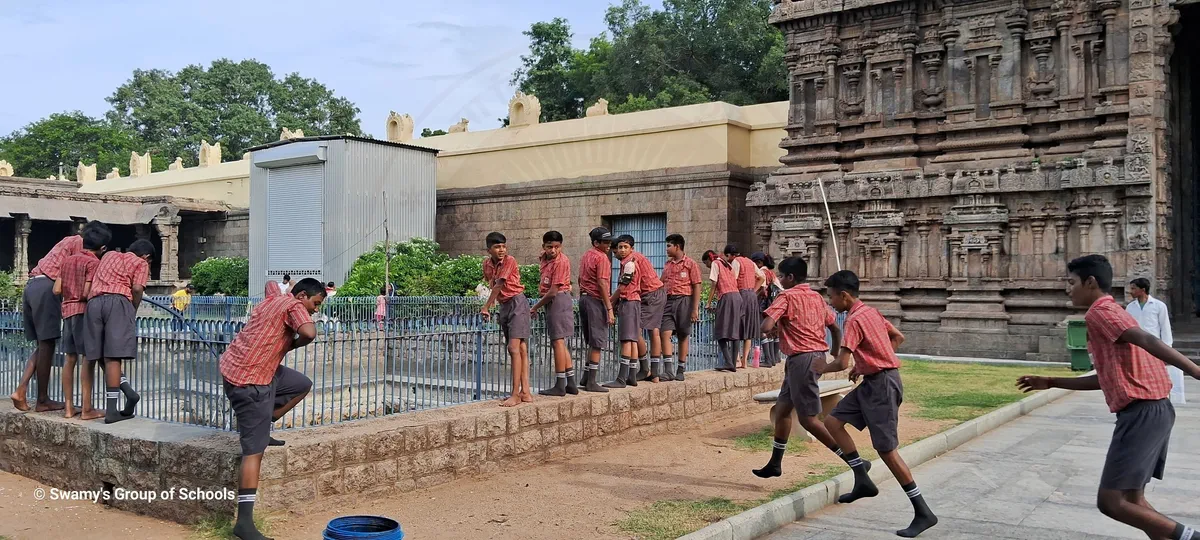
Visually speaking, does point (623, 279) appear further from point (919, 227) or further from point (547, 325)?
point (919, 227)

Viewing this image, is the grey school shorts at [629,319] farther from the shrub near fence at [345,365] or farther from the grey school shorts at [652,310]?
the shrub near fence at [345,365]

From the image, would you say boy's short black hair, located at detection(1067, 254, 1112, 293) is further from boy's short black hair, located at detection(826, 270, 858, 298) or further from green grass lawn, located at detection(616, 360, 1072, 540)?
green grass lawn, located at detection(616, 360, 1072, 540)

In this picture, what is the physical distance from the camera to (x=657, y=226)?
22.6 m

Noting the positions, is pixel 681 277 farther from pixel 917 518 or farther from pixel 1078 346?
pixel 1078 346

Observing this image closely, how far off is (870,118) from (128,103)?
52.6 metres

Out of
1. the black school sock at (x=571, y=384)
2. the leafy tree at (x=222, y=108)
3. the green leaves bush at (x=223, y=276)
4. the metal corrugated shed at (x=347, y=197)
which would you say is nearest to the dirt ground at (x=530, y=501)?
the black school sock at (x=571, y=384)

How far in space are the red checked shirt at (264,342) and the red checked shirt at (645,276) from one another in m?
4.13

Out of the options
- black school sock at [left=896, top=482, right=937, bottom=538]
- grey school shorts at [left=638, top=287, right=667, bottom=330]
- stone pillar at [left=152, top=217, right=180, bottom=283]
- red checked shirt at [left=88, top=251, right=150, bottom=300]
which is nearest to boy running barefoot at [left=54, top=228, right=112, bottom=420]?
red checked shirt at [left=88, top=251, right=150, bottom=300]

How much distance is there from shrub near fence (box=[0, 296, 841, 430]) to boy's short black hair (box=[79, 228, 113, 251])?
771mm

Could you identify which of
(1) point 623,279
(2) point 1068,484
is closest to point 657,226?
(1) point 623,279

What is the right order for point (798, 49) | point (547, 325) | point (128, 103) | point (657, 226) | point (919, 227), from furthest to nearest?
point (128, 103)
point (657, 226)
point (798, 49)
point (919, 227)
point (547, 325)

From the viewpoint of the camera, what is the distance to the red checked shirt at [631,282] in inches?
347

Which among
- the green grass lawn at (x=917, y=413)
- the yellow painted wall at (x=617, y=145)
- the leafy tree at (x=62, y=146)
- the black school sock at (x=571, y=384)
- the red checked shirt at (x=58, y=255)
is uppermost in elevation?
the leafy tree at (x=62, y=146)

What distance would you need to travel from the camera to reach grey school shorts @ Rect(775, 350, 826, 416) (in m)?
6.68
